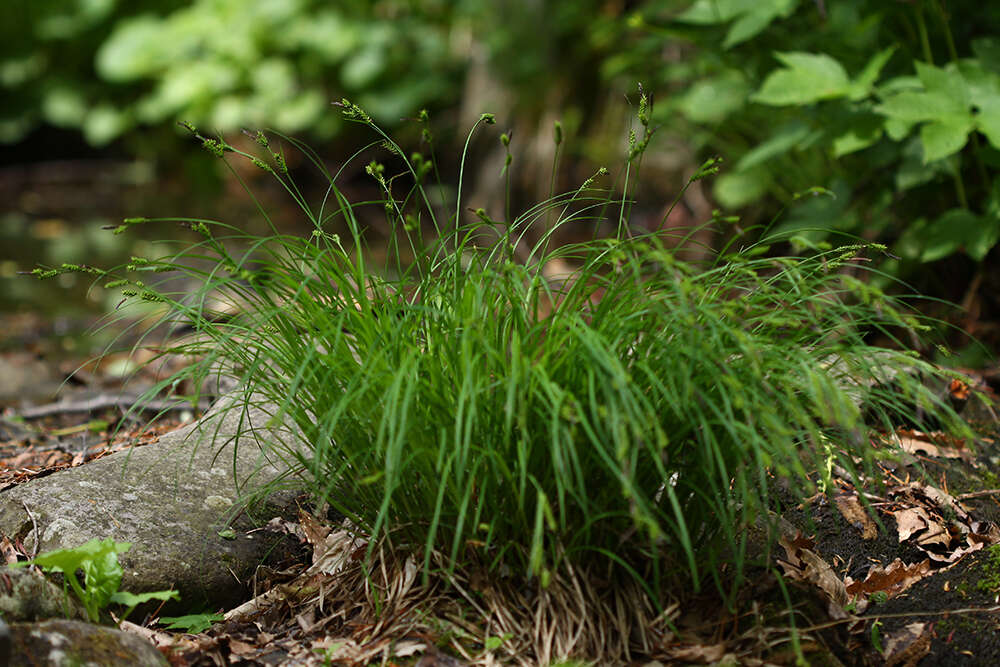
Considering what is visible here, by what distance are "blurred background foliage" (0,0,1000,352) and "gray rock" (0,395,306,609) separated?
1223 millimetres

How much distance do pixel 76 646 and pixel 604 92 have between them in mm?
6813

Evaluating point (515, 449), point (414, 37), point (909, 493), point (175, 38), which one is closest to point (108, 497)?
point (515, 449)

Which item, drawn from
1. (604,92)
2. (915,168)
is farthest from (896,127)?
(604,92)

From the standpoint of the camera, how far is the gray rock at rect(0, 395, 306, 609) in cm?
187

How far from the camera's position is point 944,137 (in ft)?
9.14

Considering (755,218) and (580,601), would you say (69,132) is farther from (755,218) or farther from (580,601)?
(580,601)

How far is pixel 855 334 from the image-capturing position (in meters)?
1.54

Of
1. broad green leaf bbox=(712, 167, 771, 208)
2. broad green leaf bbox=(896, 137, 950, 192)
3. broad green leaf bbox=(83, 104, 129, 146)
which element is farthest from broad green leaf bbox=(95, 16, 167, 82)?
broad green leaf bbox=(896, 137, 950, 192)

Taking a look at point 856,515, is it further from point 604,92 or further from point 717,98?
point 604,92

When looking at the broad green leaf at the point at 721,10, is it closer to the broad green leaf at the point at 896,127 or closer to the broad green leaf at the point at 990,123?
the broad green leaf at the point at 896,127

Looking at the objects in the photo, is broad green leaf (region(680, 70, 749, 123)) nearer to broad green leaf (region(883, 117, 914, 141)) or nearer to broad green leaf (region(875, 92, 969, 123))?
broad green leaf (region(883, 117, 914, 141))

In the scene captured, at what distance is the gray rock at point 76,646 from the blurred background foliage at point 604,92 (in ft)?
4.35

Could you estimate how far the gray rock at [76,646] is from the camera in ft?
4.53

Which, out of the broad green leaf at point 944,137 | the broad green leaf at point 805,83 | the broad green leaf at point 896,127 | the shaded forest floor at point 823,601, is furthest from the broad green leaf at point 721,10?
the shaded forest floor at point 823,601
